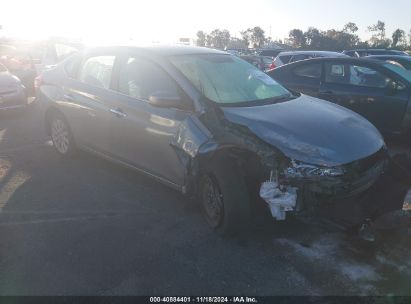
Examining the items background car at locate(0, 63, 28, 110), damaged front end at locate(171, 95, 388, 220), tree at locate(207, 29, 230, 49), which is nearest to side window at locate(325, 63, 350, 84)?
damaged front end at locate(171, 95, 388, 220)

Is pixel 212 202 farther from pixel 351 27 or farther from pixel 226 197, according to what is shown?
pixel 351 27

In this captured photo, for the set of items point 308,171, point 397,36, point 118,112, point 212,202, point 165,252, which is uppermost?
point 397,36

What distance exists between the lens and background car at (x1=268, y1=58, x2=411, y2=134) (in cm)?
649

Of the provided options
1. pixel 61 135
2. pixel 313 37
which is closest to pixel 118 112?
pixel 61 135

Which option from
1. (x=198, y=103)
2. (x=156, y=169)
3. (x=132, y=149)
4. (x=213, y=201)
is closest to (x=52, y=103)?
(x=132, y=149)

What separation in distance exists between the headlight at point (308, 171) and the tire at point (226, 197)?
1.59ft

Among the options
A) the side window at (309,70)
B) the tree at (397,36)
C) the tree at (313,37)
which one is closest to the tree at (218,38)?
the tree at (313,37)

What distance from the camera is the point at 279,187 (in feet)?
11.1

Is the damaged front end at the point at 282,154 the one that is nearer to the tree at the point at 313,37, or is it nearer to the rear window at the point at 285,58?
the rear window at the point at 285,58

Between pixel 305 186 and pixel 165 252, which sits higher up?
pixel 305 186

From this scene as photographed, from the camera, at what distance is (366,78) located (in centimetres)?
698

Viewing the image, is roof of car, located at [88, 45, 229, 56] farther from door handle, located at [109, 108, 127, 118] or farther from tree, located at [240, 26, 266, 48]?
tree, located at [240, 26, 266, 48]

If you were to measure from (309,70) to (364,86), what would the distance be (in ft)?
3.84

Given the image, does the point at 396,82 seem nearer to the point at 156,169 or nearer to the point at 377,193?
the point at 377,193
